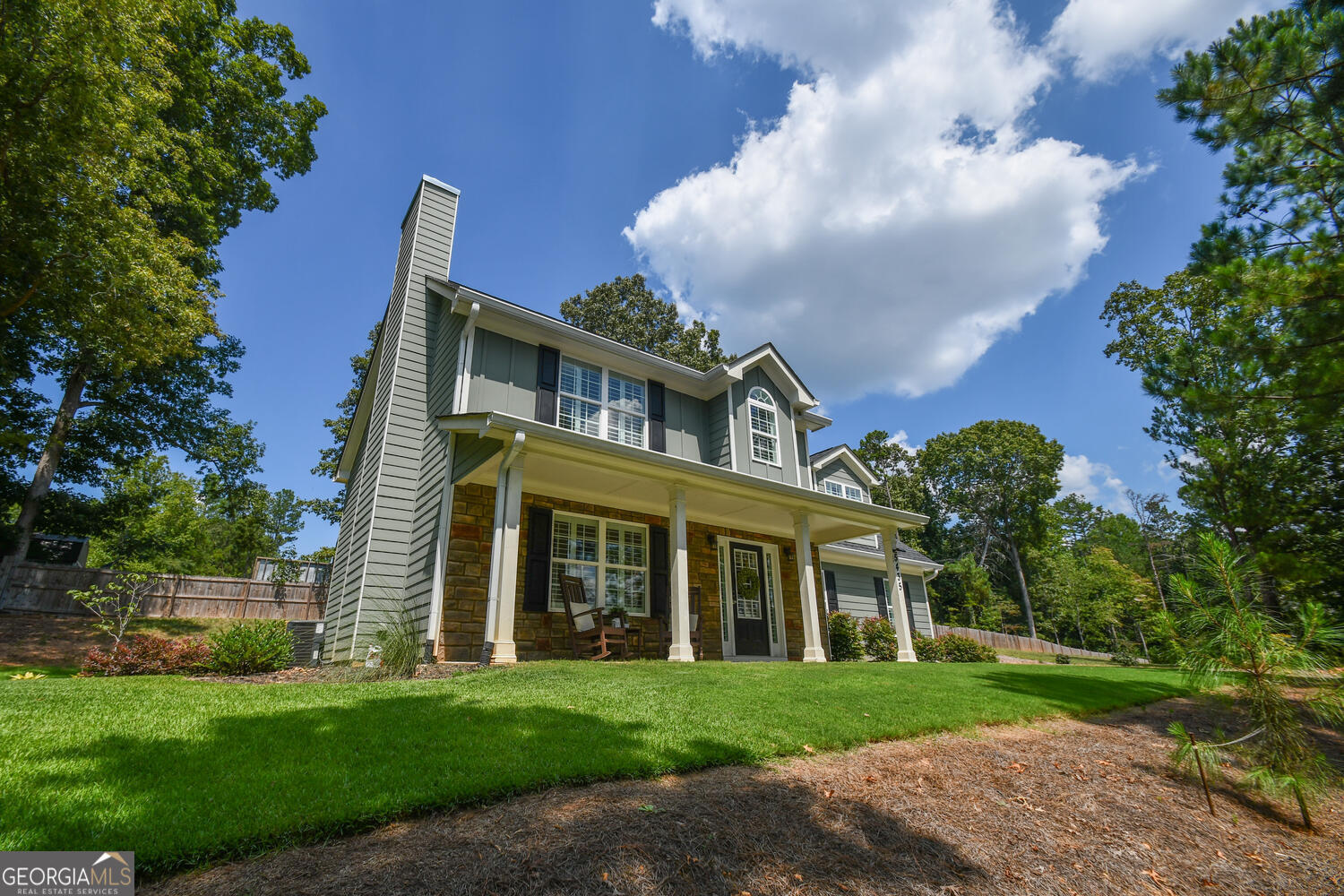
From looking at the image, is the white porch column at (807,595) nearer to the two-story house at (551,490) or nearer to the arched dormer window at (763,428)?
the two-story house at (551,490)

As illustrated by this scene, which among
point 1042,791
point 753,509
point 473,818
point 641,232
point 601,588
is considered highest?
point 641,232

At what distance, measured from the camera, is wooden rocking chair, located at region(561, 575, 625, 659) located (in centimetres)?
821

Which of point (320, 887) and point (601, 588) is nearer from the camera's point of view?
point (320, 887)

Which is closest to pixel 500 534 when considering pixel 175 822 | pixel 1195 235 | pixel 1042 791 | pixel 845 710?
pixel 845 710

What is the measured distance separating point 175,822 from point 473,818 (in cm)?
112

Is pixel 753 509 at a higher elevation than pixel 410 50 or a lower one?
lower

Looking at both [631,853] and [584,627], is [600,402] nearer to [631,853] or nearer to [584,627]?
[584,627]

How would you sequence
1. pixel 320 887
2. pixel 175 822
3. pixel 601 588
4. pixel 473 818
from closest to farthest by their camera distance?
1. pixel 320 887
2. pixel 175 822
3. pixel 473 818
4. pixel 601 588

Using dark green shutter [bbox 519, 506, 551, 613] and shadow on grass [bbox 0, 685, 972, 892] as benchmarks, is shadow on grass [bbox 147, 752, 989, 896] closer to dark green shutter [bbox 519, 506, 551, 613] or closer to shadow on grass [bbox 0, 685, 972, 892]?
shadow on grass [bbox 0, 685, 972, 892]

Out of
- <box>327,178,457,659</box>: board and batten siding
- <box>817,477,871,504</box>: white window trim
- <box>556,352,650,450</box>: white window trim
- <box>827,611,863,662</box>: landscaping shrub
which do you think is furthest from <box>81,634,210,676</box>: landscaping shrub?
<box>817,477,871,504</box>: white window trim

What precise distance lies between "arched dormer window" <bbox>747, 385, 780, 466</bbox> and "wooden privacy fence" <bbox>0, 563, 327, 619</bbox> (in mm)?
11837

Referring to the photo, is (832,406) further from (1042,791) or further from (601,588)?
(1042,791)

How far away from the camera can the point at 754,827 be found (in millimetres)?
2752

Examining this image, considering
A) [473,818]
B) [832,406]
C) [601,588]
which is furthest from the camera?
[832,406]
